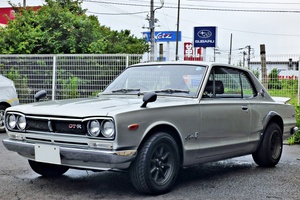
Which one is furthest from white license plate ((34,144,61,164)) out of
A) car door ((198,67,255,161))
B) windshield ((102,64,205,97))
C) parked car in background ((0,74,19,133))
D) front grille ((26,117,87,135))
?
parked car in background ((0,74,19,133))

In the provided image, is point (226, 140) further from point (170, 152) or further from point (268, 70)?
point (268, 70)

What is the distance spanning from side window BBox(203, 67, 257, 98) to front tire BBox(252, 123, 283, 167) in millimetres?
615

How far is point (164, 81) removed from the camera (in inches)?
232

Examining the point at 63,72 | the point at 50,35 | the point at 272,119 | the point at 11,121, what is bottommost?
the point at 272,119

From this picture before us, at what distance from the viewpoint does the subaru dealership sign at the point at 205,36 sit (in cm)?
2261

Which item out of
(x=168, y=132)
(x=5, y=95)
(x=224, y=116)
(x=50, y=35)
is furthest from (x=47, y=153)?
(x=50, y=35)

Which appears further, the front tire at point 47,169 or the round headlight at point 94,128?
the front tire at point 47,169

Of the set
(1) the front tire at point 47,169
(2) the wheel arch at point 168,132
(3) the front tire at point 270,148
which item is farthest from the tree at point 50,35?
(2) the wheel arch at point 168,132

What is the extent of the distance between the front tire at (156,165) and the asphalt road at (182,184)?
14 centimetres

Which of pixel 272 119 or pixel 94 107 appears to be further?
pixel 272 119

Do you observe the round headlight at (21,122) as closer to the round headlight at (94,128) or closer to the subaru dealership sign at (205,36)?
the round headlight at (94,128)

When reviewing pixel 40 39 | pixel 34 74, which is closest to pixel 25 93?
pixel 34 74

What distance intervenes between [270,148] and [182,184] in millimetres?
1854

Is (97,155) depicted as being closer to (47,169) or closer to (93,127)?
(93,127)
